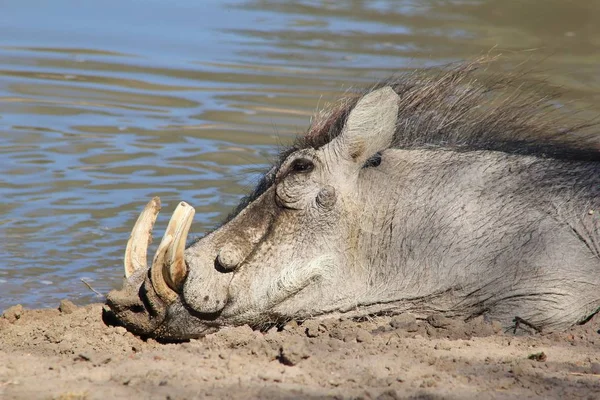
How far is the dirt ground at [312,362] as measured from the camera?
3730 mm

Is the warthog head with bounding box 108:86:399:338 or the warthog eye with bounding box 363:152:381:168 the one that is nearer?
the warthog head with bounding box 108:86:399:338

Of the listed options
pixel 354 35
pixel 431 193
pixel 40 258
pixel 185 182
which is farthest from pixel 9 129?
pixel 431 193

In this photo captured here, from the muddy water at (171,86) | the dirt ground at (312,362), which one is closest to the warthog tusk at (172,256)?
the dirt ground at (312,362)

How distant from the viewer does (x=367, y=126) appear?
5012 millimetres

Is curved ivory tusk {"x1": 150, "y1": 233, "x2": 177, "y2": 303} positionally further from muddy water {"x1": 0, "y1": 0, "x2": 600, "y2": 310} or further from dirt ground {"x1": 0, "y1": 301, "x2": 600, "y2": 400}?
muddy water {"x1": 0, "y1": 0, "x2": 600, "y2": 310}

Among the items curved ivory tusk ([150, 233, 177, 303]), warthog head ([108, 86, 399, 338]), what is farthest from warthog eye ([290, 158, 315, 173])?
curved ivory tusk ([150, 233, 177, 303])

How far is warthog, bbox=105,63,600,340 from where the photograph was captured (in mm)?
4676

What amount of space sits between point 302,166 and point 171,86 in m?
6.11

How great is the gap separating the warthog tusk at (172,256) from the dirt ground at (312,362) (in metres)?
0.26

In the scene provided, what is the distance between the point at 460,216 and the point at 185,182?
376 cm

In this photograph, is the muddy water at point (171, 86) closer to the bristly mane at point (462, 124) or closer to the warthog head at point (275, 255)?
the bristly mane at point (462, 124)

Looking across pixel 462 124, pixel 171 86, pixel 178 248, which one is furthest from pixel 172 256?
pixel 171 86

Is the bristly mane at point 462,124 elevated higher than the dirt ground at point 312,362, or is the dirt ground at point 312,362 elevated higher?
the bristly mane at point 462,124

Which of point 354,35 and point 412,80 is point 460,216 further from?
point 354,35
